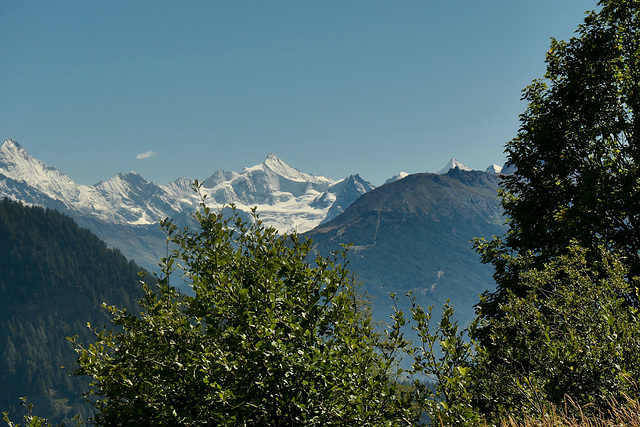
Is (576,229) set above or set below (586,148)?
A: below

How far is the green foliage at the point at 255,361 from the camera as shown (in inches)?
255

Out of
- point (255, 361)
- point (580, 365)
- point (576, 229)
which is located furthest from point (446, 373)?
point (576, 229)

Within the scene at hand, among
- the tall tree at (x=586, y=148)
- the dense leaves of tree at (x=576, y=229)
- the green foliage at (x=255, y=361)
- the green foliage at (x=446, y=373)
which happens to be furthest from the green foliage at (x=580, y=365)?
the tall tree at (x=586, y=148)

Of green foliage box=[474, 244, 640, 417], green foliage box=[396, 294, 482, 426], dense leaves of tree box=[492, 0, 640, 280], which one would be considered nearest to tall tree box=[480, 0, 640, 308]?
dense leaves of tree box=[492, 0, 640, 280]

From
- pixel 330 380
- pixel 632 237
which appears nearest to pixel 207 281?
pixel 330 380

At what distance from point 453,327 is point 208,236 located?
6.56 metres

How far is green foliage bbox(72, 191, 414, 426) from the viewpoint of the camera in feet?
21.3

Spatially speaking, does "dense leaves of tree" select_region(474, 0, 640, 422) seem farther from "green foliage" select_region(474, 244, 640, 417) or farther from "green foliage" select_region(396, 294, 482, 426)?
"green foliage" select_region(396, 294, 482, 426)

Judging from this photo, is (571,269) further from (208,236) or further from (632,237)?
(632,237)

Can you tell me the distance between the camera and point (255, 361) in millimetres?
6500

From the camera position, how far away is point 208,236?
35.9ft

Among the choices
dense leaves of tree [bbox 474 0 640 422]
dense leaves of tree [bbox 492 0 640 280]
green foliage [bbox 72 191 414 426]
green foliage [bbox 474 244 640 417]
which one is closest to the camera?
green foliage [bbox 72 191 414 426]

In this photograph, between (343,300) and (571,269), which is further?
(571,269)

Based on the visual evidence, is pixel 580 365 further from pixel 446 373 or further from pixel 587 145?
pixel 587 145
